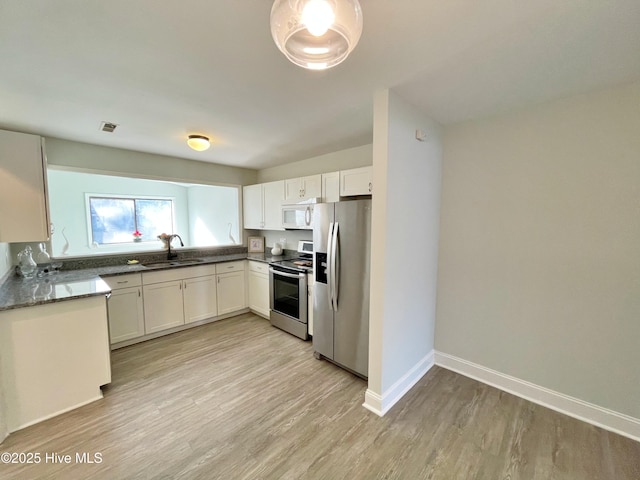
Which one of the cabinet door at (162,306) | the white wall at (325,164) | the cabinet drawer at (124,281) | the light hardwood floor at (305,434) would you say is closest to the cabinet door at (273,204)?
the white wall at (325,164)

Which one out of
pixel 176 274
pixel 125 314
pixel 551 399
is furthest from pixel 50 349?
pixel 551 399

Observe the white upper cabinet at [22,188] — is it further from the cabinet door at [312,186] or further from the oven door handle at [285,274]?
the cabinet door at [312,186]

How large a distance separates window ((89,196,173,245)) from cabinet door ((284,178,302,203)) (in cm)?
407

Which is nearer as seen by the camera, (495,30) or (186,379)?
(495,30)

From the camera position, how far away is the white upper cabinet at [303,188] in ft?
11.0

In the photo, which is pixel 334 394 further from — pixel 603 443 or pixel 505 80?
pixel 505 80

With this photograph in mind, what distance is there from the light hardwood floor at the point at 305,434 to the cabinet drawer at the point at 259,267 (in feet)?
4.97

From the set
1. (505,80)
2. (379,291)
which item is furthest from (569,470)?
(505,80)

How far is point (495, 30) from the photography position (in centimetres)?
130

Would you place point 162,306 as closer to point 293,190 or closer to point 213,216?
point 293,190

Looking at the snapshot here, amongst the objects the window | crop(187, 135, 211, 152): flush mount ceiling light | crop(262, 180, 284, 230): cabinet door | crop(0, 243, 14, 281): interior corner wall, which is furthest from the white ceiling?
the window

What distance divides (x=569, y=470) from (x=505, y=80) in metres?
2.56

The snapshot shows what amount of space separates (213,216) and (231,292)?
8.93ft

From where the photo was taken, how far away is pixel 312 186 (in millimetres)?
3416
